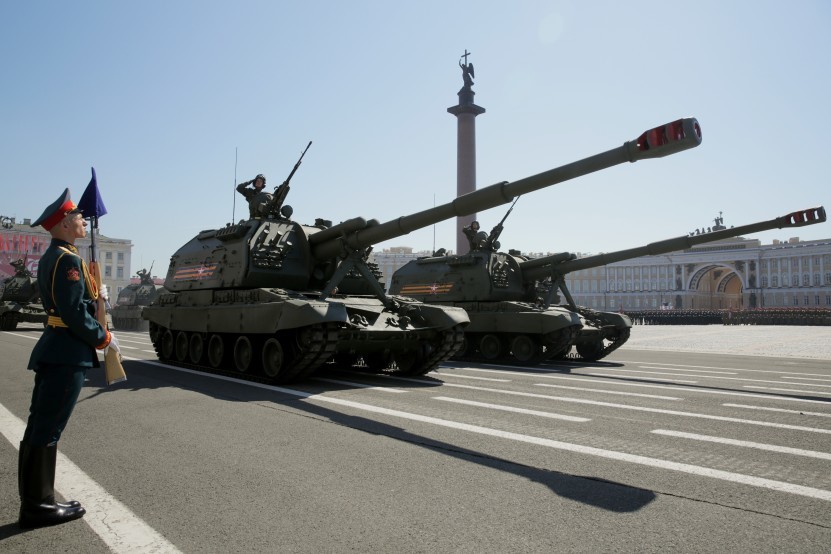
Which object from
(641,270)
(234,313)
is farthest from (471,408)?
(641,270)

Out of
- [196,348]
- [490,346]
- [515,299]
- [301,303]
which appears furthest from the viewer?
[515,299]

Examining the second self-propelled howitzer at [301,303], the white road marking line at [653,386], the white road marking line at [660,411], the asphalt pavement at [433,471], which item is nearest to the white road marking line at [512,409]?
the asphalt pavement at [433,471]

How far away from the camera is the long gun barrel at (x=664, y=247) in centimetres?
1077

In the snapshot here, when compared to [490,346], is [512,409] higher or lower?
lower

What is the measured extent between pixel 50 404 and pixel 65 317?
20.4 inches

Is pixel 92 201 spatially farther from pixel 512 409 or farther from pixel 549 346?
pixel 549 346

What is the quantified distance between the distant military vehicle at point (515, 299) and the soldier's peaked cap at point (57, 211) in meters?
11.9

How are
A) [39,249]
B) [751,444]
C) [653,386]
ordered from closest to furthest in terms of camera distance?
[751,444] → [653,386] → [39,249]

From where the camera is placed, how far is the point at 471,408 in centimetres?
788

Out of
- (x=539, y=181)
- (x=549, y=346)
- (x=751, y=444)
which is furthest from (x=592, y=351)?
(x=751, y=444)

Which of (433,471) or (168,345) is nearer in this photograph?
(433,471)

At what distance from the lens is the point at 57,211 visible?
3973mm

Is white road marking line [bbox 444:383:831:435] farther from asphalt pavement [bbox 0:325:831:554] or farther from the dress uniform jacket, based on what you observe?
the dress uniform jacket

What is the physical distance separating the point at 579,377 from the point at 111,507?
32.1 ft
